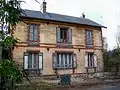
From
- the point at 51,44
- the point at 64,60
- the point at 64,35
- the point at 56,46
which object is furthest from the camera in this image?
the point at 64,35

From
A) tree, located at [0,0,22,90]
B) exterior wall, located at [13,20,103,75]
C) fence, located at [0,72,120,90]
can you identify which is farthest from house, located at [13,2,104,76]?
tree, located at [0,0,22,90]

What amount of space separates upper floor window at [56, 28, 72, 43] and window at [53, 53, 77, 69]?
1524mm

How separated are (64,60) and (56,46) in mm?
1765

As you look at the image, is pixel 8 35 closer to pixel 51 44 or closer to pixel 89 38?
pixel 51 44

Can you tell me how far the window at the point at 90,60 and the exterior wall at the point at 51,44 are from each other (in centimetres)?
53

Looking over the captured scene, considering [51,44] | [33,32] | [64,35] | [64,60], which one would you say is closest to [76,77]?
[64,60]

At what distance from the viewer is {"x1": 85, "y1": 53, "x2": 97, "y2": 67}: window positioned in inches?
971

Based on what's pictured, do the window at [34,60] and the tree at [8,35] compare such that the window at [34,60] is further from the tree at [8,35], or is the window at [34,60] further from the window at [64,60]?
the tree at [8,35]

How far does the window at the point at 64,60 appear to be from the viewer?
22.2 m

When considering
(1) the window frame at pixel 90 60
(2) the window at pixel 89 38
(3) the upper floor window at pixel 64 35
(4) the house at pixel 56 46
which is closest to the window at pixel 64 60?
(4) the house at pixel 56 46

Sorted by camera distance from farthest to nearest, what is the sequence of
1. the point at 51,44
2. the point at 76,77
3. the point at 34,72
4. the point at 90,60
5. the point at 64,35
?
the point at 90,60 < the point at 64,35 < the point at 76,77 < the point at 51,44 < the point at 34,72

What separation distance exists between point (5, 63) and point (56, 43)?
19847 millimetres

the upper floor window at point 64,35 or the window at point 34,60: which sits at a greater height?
the upper floor window at point 64,35

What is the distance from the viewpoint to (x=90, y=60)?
25.1 meters
